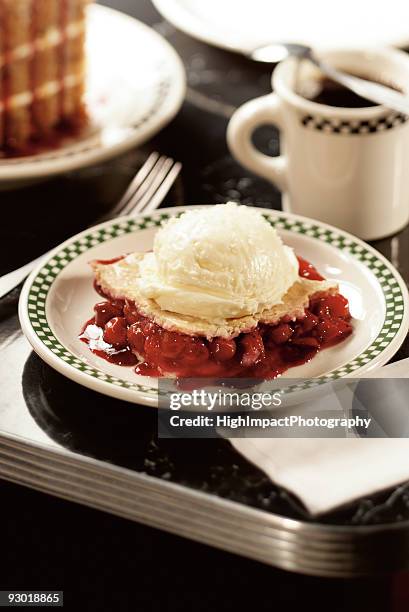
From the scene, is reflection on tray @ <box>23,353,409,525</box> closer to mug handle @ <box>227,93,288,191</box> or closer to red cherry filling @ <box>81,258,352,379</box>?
red cherry filling @ <box>81,258,352,379</box>

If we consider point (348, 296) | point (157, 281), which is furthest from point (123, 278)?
point (348, 296)

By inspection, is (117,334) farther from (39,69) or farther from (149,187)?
(39,69)

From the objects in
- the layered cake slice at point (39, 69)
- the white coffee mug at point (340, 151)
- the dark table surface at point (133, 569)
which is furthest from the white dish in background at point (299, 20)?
the dark table surface at point (133, 569)

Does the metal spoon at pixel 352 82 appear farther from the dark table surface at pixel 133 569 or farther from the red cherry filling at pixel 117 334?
the red cherry filling at pixel 117 334

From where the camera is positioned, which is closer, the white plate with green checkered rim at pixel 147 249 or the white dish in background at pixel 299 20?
the white plate with green checkered rim at pixel 147 249

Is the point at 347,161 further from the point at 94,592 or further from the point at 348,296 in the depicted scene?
the point at 94,592

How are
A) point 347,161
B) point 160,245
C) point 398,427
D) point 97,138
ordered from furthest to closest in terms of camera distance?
point 97,138 < point 347,161 < point 160,245 < point 398,427
